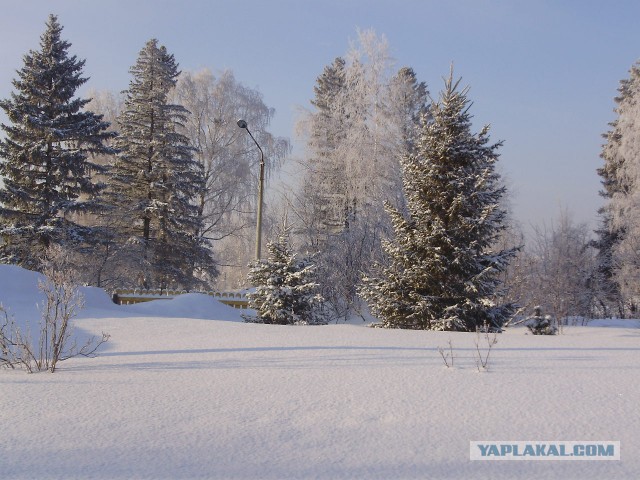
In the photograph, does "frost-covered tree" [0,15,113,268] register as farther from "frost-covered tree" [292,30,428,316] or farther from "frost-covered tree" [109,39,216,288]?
"frost-covered tree" [292,30,428,316]

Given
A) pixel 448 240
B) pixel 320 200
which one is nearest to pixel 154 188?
pixel 320 200

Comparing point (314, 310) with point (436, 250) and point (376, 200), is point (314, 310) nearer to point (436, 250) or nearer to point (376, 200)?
point (436, 250)

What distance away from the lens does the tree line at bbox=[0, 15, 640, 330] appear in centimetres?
1060

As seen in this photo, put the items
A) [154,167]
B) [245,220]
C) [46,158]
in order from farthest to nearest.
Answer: [245,220]
[154,167]
[46,158]

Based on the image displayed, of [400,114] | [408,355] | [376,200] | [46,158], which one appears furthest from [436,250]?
[46,158]

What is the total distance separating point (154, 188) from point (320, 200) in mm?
7782

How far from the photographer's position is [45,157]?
19844 millimetres

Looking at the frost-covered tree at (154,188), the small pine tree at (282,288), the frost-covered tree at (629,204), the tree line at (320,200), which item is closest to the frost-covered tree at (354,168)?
the tree line at (320,200)

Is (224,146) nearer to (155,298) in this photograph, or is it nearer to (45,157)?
(45,157)

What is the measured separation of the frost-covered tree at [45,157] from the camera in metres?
19.1

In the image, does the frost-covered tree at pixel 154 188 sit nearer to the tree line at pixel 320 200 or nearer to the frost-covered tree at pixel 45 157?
the tree line at pixel 320 200

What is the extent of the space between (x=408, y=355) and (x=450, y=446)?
9.02 ft

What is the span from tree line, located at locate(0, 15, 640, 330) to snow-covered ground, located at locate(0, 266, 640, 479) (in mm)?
4361

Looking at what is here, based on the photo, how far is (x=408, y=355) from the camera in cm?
583
